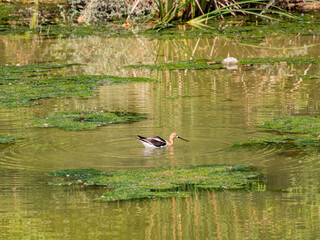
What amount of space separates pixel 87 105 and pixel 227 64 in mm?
5017

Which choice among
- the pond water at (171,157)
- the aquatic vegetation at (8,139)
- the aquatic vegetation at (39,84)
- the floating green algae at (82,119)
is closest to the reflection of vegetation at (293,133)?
the pond water at (171,157)

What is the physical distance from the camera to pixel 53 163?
8.26m

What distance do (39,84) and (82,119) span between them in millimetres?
3334

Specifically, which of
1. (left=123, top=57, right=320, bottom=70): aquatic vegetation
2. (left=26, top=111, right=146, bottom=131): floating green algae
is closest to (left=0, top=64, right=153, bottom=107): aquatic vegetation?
(left=26, top=111, right=146, bottom=131): floating green algae

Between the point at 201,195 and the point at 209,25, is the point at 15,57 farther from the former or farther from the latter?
the point at 201,195

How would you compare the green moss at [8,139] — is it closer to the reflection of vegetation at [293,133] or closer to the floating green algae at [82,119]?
the floating green algae at [82,119]

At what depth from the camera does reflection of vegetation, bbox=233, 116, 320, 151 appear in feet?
29.3

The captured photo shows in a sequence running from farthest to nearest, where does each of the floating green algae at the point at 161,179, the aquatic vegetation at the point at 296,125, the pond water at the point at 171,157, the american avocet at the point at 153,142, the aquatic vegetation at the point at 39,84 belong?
the aquatic vegetation at the point at 39,84 < the aquatic vegetation at the point at 296,125 < the american avocet at the point at 153,142 < the floating green algae at the point at 161,179 < the pond water at the point at 171,157

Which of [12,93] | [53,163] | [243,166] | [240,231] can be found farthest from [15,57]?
[240,231]

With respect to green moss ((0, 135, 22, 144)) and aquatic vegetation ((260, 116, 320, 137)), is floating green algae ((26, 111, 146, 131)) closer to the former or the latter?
green moss ((0, 135, 22, 144))

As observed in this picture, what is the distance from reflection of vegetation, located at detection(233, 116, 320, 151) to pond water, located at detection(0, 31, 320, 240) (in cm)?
26

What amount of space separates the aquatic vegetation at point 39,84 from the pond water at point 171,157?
1.04ft

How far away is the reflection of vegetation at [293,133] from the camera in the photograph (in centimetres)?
895

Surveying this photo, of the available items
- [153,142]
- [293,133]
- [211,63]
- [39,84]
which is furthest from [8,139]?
[211,63]
